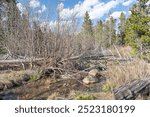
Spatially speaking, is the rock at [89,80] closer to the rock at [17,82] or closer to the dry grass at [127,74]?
the dry grass at [127,74]

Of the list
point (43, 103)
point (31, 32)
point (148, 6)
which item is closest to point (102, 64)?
point (31, 32)

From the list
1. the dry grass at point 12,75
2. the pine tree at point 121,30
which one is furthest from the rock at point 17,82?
the pine tree at point 121,30

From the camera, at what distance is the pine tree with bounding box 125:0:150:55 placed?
2597 cm

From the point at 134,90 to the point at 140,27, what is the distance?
17593mm

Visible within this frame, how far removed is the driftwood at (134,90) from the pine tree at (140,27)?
1620cm

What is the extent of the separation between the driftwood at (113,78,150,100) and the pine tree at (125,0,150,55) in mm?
16204

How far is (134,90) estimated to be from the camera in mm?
9133

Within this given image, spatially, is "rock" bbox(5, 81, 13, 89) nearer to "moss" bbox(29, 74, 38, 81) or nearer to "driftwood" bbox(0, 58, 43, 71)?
"moss" bbox(29, 74, 38, 81)

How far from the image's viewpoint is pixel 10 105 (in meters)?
7.03

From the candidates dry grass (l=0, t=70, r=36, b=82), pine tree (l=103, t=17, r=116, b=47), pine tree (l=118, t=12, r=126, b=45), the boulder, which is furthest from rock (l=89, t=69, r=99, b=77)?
pine tree (l=103, t=17, r=116, b=47)

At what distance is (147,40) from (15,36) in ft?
37.9

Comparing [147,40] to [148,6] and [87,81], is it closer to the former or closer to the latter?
[148,6]

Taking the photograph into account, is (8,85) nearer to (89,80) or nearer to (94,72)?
(89,80)

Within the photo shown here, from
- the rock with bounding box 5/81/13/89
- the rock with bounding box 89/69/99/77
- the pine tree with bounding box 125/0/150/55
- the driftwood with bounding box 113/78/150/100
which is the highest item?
the pine tree with bounding box 125/0/150/55
